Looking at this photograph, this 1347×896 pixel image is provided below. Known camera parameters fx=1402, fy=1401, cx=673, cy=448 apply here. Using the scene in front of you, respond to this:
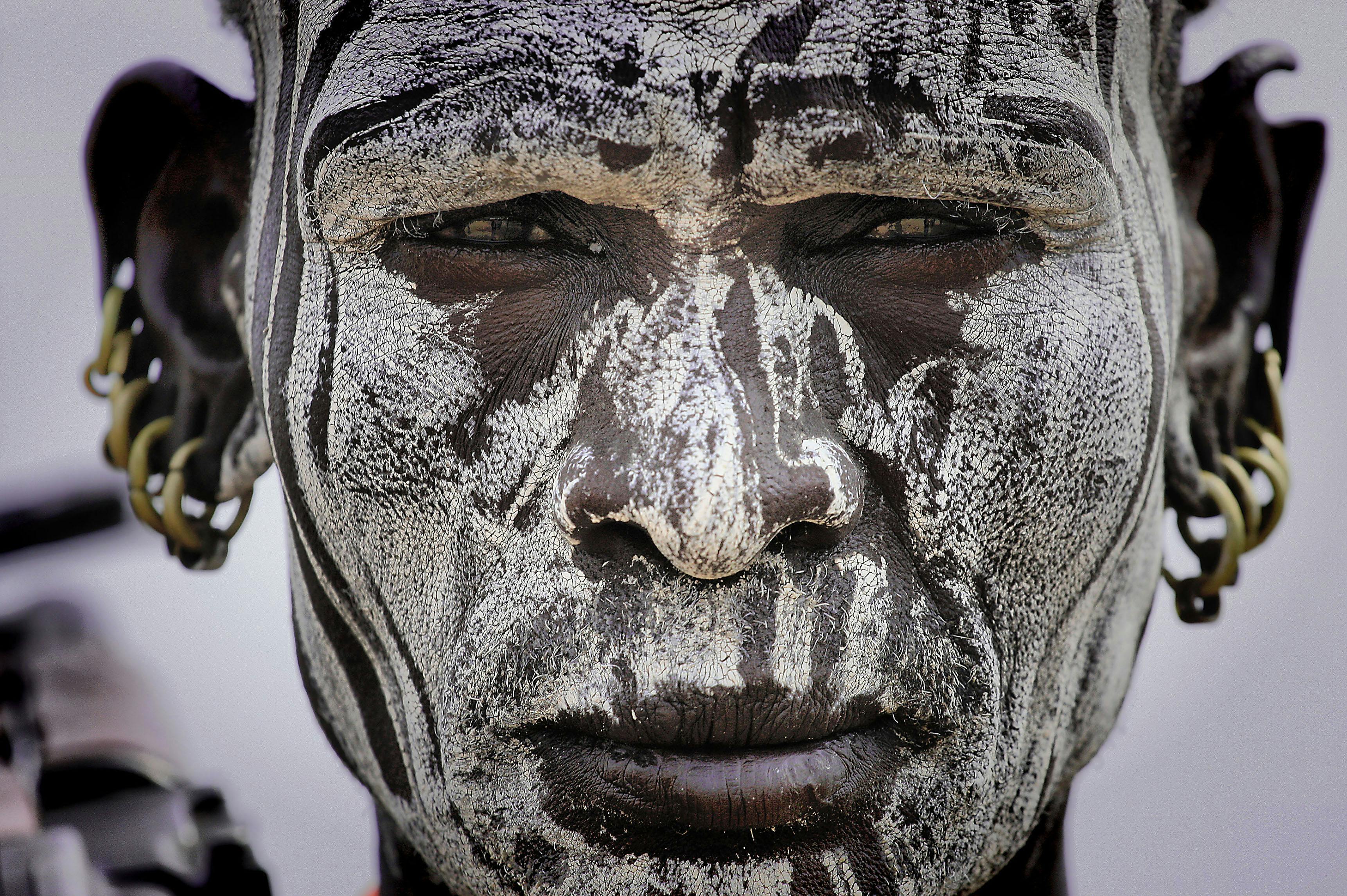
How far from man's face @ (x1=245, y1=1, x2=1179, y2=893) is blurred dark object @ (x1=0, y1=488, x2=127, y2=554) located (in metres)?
2.23

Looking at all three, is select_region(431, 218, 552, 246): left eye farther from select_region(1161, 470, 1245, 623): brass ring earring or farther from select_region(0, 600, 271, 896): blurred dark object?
select_region(0, 600, 271, 896): blurred dark object

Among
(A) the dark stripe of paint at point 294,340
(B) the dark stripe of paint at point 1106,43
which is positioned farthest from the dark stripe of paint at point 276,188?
(B) the dark stripe of paint at point 1106,43

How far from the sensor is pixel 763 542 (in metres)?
1.35

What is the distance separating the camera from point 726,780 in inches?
55.6

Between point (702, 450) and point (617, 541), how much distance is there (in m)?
0.13

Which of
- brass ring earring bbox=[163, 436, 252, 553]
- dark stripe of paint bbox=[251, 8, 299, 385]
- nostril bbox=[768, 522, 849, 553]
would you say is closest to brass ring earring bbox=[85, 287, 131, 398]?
brass ring earring bbox=[163, 436, 252, 553]

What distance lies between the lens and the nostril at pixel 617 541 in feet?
4.58

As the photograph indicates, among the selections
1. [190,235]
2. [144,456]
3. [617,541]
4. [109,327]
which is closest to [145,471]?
[144,456]

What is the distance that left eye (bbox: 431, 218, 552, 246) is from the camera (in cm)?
152

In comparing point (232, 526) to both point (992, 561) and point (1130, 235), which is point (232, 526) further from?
point (1130, 235)

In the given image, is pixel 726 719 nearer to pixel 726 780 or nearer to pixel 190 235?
pixel 726 780

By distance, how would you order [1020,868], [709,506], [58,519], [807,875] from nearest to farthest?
[709,506]
[807,875]
[1020,868]
[58,519]

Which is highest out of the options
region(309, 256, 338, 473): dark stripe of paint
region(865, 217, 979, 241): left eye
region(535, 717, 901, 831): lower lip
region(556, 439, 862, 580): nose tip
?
region(865, 217, 979, 241): left eye

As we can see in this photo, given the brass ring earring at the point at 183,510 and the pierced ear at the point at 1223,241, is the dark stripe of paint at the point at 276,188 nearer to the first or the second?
the brass ring earring at the point at 183,510
